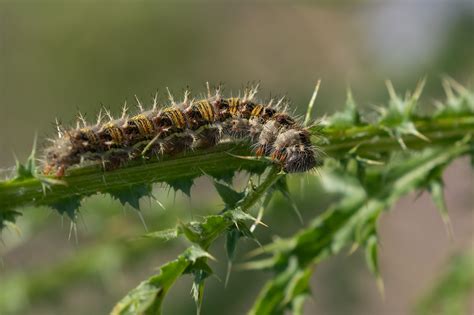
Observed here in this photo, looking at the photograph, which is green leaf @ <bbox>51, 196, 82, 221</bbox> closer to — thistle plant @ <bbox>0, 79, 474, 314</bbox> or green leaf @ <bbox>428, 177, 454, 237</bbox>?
thistle plant @ <bbox>0, 79, 474, 314</bbox>

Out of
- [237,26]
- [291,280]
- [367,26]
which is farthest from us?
[237,26]

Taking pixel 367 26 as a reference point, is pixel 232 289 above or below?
below

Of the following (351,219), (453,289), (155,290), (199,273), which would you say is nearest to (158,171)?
(199,273)

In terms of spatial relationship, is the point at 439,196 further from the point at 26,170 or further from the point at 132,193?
the point at 26,170

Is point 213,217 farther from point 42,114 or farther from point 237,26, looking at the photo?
point 237,26

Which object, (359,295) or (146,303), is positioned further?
(359,295)

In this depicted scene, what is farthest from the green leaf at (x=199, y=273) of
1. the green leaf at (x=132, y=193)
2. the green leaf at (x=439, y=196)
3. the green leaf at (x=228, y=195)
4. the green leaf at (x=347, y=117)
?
the green leaf at (x=439, y=196)

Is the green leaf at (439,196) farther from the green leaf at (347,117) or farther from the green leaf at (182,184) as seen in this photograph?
the green leaf at (182,184)

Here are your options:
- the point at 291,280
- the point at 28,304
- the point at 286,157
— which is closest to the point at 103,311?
the point at 28,304
